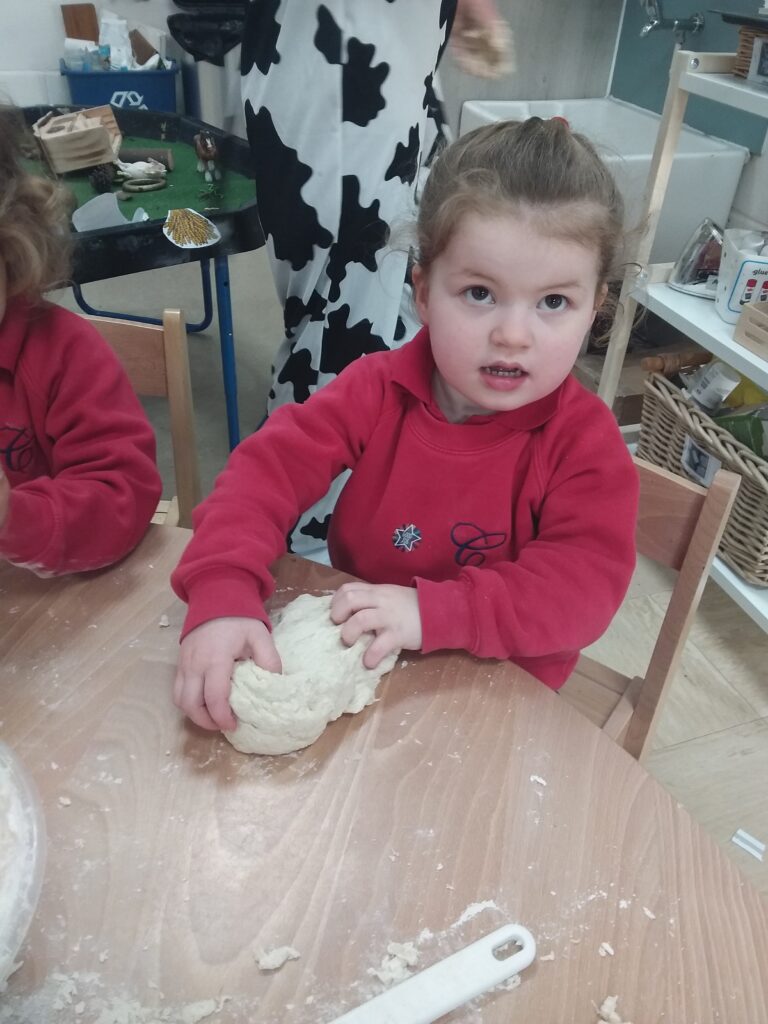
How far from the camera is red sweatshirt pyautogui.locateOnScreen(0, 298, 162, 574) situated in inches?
31.4

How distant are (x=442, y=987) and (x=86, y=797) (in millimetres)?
303

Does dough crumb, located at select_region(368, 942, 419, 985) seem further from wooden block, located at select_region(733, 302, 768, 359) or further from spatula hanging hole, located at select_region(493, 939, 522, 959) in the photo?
wooden block, located at select_region(733, 302, 768, 359)

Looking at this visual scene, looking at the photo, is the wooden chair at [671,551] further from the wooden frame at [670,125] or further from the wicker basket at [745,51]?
the wicker basket at [745,51]

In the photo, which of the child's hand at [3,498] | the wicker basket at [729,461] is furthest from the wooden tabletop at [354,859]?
the wicker basket at [729,461]

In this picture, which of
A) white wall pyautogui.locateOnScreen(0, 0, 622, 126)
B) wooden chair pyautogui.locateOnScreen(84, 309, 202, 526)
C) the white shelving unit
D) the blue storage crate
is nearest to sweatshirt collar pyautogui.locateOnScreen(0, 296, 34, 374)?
wooden chair pyautogui.locateOnScreen(84, 309, 202, 526)

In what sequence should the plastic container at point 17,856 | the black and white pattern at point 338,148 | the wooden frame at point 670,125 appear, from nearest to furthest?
the plastic container at point 17,856, the black and white pattern at point 338,148, the wooden frame at point 670,125

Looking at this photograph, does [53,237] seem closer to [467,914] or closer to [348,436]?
[348,436]

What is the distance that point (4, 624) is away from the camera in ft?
2.40

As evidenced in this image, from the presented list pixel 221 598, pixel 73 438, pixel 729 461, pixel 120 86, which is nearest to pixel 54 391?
pixel 73 438

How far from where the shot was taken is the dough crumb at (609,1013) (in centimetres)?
48

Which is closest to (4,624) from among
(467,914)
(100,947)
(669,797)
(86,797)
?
(86,797)

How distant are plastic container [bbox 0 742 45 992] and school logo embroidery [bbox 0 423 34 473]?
55 centimetres

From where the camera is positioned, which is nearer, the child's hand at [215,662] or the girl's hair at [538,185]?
the child's hand at [215,662]

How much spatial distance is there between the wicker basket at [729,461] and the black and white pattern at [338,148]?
2.41 ft
